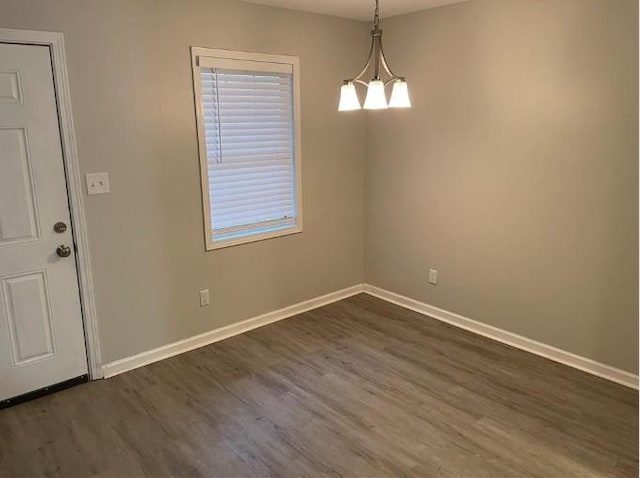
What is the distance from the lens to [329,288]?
433cm

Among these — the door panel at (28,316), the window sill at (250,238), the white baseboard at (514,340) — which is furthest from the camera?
the window sill at (250,238)

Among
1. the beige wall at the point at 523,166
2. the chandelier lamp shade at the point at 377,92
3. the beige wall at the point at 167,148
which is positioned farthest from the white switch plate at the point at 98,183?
the beige wall at the point at 523,166

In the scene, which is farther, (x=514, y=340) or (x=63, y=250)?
(x=514, y=340)

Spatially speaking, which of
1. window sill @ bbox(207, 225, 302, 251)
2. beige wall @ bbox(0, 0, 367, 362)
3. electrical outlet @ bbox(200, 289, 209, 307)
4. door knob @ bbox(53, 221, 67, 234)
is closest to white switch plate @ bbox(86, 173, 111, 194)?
beige wall @ bbox(0, 0, 367, 362)

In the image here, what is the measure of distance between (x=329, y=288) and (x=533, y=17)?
2593mm

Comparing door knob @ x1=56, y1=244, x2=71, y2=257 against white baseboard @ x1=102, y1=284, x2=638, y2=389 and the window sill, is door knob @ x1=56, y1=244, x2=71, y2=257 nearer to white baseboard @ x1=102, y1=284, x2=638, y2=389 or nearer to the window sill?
white baseboard @ x1=102, y1=284, x2=638, y2=389

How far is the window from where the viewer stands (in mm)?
3307

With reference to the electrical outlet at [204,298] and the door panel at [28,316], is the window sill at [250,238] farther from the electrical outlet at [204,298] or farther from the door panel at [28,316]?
the door panel at [28,316]

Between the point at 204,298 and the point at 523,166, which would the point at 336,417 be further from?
the point at 523,166

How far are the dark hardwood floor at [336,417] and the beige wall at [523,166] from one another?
0.41m

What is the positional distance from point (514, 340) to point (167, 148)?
2.78m

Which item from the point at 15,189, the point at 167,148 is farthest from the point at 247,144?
the point at 15,189

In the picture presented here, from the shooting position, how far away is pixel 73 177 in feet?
9.12

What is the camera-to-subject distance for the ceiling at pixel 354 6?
334 cm
